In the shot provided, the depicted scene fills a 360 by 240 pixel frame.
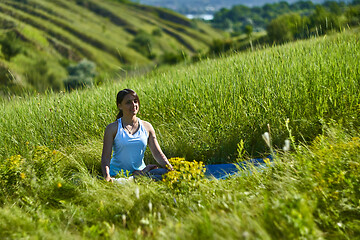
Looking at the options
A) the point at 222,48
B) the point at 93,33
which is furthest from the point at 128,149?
the point at 93,33

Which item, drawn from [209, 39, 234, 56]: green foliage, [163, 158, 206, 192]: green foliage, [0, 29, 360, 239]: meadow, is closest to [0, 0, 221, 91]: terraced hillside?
[209, 39, 234, 56]: green foliage

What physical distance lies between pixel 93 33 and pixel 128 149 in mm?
120762

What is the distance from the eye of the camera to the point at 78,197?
3359mm

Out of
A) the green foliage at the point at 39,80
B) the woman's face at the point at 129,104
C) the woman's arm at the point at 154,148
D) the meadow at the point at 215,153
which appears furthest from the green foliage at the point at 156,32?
the woman's face at the point at 129,104

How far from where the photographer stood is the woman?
3.92 meters

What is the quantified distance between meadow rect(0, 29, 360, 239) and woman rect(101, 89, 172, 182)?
0.33 m

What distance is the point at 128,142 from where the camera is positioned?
3.99 metres

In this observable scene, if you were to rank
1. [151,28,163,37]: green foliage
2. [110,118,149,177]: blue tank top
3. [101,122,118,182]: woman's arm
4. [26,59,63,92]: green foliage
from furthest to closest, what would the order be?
[151,28,163,37]: green foliage, [26,59,63,92]: green foliage, [110,118,149,177]: blue tank top, [101,122,118,182]: woman's arm

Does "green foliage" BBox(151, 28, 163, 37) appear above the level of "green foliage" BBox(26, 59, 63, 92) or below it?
above

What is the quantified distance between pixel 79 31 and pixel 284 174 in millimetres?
120799

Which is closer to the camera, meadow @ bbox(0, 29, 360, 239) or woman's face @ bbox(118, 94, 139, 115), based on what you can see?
meadow @ bbox(0, 29, 360, 239)

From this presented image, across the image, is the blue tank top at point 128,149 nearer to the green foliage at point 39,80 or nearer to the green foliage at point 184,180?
the green foliage at point 184,180

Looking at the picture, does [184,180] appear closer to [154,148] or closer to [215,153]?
[154,148]

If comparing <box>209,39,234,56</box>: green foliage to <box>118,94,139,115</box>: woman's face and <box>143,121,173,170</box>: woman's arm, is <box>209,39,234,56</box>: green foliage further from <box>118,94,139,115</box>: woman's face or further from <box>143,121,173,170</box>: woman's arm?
<box>118,94,139,115</box>: woman's face
